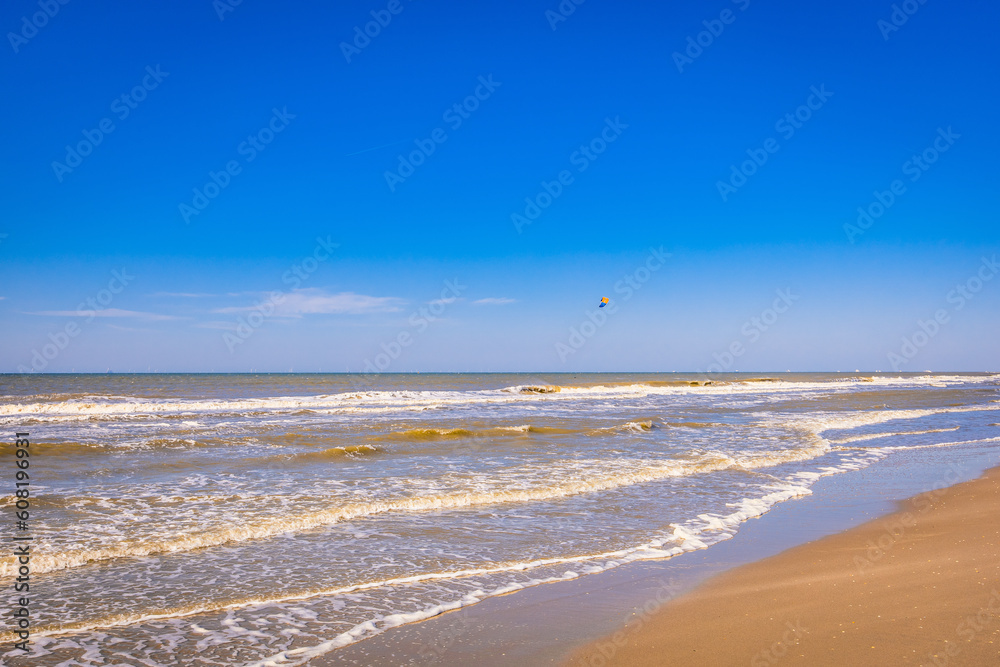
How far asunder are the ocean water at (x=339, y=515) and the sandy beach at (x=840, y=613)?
54.6 inches

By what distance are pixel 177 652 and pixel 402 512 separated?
4.74m

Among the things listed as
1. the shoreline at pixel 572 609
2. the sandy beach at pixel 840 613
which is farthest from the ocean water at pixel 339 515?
the sandy beach at pixel 840 613

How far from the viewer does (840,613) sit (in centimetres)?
474

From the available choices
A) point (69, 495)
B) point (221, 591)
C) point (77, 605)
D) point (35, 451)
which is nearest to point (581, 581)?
point (221, 591)

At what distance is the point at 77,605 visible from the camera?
5.27 m

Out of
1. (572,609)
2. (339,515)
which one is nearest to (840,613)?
(572,609)

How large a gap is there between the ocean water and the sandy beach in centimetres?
139

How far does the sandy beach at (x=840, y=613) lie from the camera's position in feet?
13.2

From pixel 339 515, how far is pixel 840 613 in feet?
21.2

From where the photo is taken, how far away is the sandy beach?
4.02 meters

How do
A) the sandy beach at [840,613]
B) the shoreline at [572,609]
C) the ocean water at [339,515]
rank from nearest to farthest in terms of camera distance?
the sandy beach at [840,613] → the shoreline at [572,609] → the ocean water at [339,515]

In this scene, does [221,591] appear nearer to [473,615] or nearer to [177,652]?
[177,652]

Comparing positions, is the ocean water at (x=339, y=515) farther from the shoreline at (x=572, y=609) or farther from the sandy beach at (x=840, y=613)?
the sandy beach at (x=840, y=613)

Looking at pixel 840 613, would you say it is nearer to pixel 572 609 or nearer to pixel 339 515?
pixel 572 609
